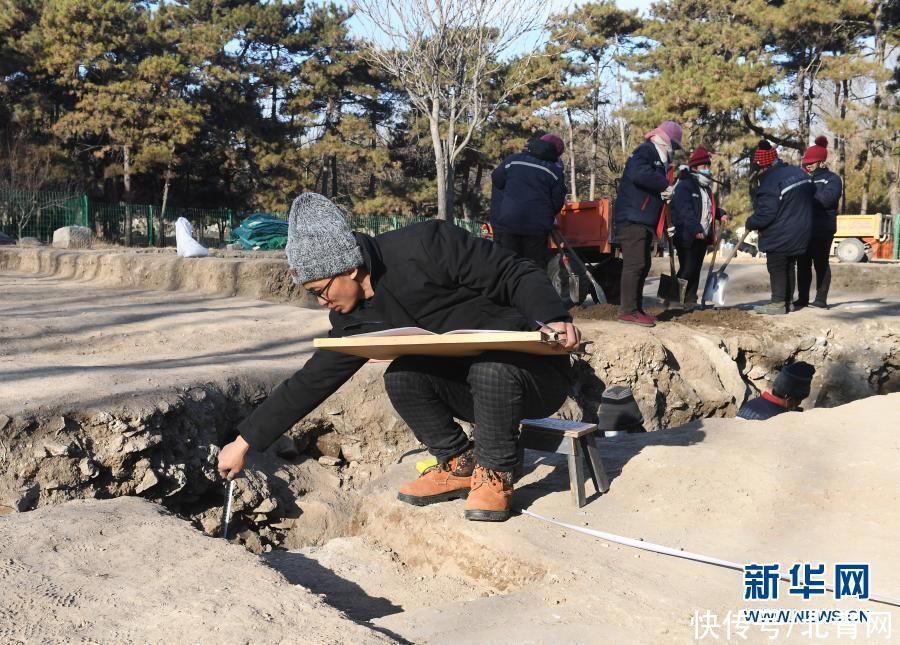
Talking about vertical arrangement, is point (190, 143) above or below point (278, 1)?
below

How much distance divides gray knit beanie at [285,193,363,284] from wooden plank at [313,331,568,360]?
0.23 metres

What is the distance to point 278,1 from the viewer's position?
94.4 ft

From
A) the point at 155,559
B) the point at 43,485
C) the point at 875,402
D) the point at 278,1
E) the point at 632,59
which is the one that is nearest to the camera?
the point at 155,559

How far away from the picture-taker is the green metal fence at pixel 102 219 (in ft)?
64.5

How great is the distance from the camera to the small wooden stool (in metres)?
3.07

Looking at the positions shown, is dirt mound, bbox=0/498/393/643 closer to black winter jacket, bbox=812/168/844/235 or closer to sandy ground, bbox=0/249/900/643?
sandy ground, bbox=0/249/900/643

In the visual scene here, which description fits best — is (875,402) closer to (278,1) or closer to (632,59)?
(278,1)

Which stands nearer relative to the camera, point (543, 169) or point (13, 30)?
point (543, 169)

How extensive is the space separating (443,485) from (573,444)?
21.8 inches

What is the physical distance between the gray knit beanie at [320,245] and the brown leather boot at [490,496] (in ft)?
3.08

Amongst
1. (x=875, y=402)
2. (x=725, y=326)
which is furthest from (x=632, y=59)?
(x=875, y=402)

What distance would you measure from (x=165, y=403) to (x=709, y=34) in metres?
30.2

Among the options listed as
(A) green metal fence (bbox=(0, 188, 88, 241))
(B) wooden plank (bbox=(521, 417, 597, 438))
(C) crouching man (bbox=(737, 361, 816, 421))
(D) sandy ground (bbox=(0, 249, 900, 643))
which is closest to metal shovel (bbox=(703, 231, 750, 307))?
(C) crouching man (bbox=(737, 361, 816, 421))

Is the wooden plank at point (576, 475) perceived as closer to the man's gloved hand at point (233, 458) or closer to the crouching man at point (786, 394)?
the man's gloved hand at point (233, 458)
